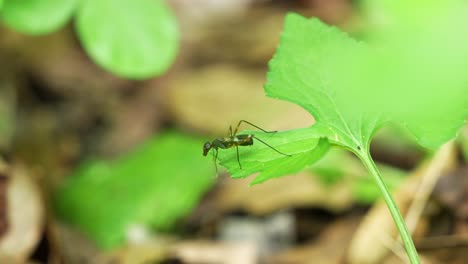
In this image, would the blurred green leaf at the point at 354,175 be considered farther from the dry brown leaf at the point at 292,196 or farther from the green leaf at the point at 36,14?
the green leaf at the point at 36,14

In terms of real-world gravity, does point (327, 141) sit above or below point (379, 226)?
above

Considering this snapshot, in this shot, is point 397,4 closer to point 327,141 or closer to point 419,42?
point 419,42

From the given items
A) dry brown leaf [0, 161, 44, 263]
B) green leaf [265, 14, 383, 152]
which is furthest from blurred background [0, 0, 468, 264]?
green leaf [265, 14, 383, 152]

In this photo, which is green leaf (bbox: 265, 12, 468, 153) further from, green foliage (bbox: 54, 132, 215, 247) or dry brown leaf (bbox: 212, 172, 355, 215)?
green foliage (bbox: 54, 132, 215, 247)

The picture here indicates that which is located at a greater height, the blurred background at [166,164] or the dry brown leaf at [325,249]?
the blurred background at [166,164]

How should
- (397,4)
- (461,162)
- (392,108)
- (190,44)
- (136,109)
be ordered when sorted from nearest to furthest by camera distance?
(397,4), (392,108), (461,162), (136,109), (190,44)

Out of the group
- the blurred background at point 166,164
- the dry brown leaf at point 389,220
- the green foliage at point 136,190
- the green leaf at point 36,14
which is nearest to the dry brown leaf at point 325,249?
the blurred background at point 166,164

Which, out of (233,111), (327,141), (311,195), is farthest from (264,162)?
(233,111)
